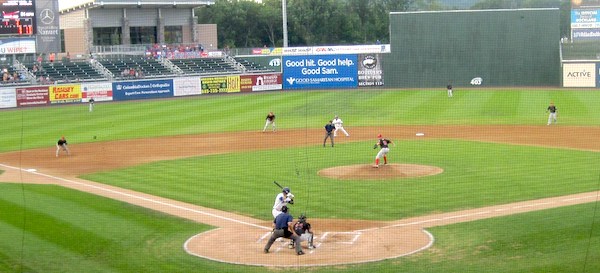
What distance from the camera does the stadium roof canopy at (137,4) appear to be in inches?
1710

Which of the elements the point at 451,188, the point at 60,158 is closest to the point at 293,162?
the point at 451,188

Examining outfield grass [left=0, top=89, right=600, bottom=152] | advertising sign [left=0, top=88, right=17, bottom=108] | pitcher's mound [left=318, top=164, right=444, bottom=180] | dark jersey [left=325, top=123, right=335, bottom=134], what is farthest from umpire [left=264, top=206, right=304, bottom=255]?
advertising sign [left=0, top=88, right=17, bottom=108]

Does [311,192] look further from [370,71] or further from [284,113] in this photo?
[370,71]

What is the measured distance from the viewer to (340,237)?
1284 centimetres

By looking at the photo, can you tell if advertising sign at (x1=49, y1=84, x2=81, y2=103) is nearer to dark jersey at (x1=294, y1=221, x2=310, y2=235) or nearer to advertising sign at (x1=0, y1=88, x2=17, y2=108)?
advertising sign at (x1=0, y1=88, x2=17, y2=108)

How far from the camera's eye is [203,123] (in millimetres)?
31906

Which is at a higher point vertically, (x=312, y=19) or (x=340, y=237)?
(x=312, y=19)

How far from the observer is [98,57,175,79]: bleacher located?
41906mm

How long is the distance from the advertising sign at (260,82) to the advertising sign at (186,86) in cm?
268

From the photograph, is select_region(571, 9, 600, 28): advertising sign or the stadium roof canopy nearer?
select_region(571, 9, 600, 28): advertising sign

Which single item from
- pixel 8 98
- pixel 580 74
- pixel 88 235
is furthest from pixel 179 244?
pixel 580 74

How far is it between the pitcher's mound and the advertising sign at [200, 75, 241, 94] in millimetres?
23537

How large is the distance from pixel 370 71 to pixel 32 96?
685 inches

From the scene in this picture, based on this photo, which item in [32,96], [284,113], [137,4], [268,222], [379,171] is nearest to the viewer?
[268,222]
